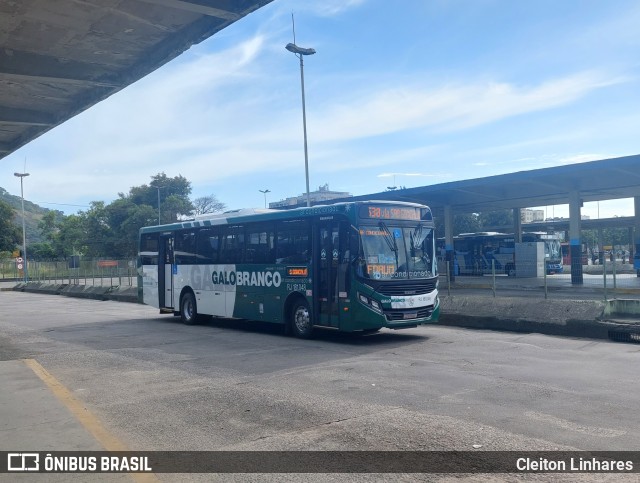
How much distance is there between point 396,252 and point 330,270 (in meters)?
1.55

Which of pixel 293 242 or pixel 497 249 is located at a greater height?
pixel 293 242

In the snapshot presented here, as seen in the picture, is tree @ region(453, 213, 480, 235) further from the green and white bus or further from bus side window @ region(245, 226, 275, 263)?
bus side window @ region(245, 226, 275, 263)

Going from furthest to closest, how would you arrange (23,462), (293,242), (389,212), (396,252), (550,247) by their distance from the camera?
(550,247) < (293,242) < (389,212) < (396,252) < (23,462)

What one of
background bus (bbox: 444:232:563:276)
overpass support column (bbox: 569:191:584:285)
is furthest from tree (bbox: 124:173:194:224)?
overpass support column (bbox: 569:191:584:285)

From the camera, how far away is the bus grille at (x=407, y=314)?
46.2 feet

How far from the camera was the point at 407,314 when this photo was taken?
566 inches

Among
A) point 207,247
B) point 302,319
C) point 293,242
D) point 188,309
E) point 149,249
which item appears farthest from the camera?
point 149,249

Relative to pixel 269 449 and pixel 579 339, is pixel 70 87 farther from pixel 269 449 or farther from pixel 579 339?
pixel 579 339

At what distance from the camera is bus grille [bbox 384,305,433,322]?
14084mm

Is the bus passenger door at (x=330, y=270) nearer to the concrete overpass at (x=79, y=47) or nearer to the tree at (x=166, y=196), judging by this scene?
the concrete overpass at (x=79, y=47)

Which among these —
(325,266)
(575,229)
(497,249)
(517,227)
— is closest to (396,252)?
(325,266)

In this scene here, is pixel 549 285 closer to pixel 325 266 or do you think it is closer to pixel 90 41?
pixel 325 266

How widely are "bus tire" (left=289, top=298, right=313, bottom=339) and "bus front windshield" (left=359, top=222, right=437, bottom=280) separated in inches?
81.7

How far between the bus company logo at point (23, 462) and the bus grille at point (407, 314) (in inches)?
344
